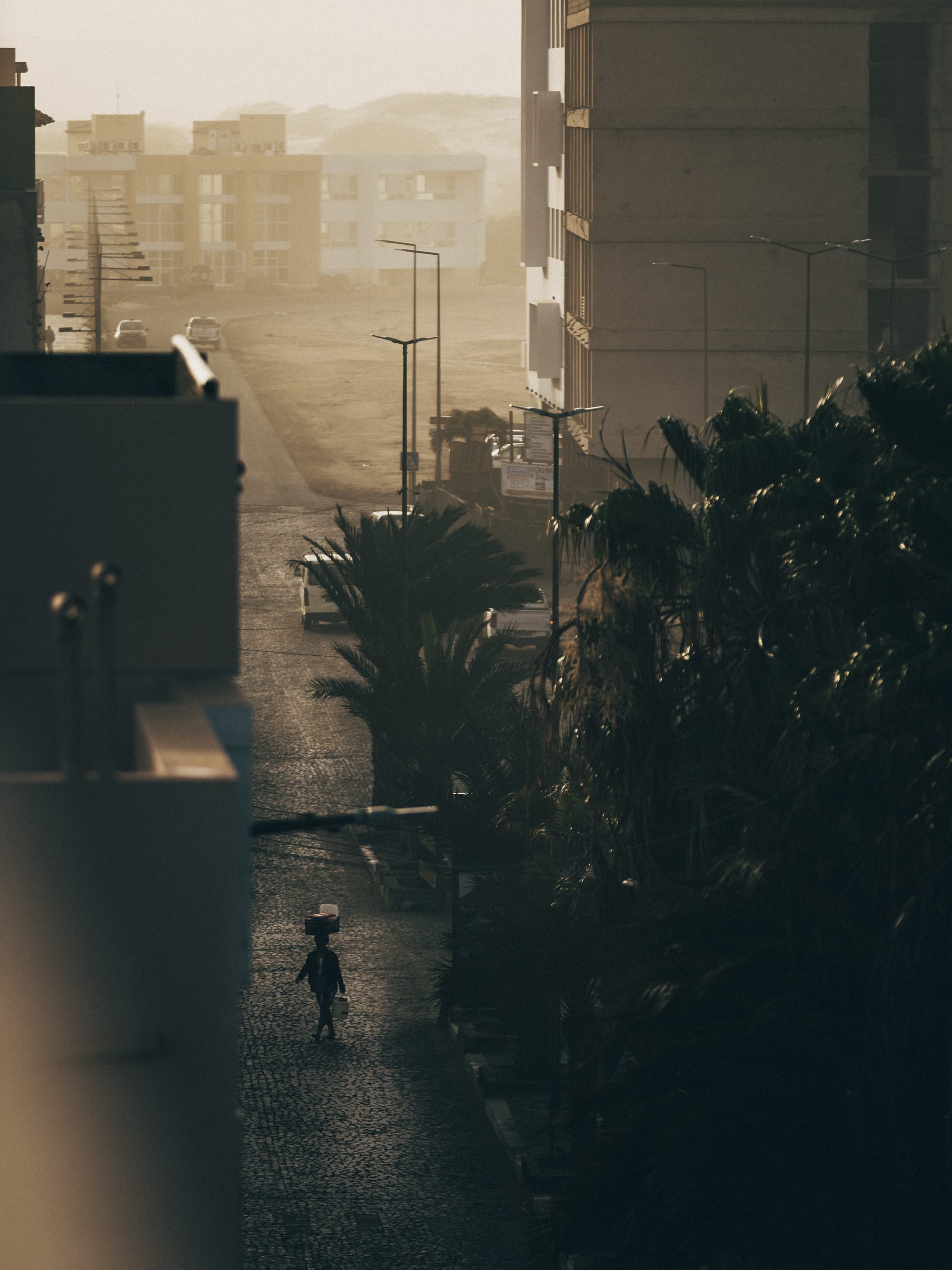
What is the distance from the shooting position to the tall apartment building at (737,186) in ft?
235

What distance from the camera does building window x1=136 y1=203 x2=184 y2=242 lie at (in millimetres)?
185500

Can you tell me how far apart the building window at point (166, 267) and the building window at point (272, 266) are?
8.23 meters

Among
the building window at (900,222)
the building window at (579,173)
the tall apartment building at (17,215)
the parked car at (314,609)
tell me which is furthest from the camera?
the building window at (900,222)

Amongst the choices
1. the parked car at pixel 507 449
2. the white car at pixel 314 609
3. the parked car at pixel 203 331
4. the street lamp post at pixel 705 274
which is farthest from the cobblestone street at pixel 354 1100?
the parked car at pixel 203 331

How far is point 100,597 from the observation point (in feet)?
24.3

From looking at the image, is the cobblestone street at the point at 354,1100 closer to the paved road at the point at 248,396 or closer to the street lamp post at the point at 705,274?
the paved road at the point at 248,396

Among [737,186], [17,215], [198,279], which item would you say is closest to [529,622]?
[17,215]

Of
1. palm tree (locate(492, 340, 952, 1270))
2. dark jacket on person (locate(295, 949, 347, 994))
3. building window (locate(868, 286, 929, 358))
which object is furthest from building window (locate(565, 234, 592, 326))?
palm tree (locate(492, 340, 952, 1270))

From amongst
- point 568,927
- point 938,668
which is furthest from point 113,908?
point 568,927

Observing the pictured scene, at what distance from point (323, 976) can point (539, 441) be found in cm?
4094

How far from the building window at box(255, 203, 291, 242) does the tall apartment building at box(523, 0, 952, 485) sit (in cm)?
11795

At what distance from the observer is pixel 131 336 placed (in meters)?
122

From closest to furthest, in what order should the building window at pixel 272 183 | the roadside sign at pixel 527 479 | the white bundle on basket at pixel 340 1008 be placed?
the white bundle on basket at pixel 340 1008 → the roadside sign at pixel 527 479 → the building window at pixel 272 183

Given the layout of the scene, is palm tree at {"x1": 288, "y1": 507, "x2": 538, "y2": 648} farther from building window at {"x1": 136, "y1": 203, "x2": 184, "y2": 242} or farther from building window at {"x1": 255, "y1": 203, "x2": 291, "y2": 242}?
building window at {"x1": 255, "y1": 203, "x2": 291, "y2": 242}
